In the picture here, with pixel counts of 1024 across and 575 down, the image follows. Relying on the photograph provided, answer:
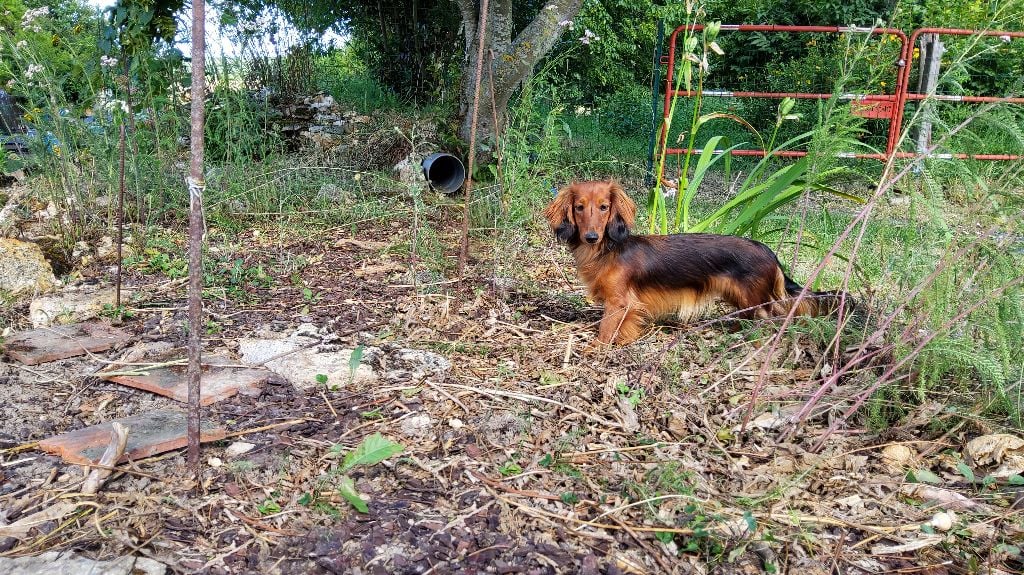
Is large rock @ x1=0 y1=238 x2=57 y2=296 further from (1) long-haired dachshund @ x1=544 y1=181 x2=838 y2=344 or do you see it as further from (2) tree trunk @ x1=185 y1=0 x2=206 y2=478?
(1) long-haired dachshund @ x1=544 y1=181 x2=838 y2=344

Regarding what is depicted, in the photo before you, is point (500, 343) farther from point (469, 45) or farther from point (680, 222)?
point (469, 45)

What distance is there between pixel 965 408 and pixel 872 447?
0.41 m

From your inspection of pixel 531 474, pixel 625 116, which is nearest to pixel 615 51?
pixel 625 116

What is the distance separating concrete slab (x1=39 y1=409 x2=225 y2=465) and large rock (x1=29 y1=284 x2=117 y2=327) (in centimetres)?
130

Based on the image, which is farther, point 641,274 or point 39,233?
point 39,233

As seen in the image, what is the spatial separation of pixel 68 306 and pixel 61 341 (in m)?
0.48

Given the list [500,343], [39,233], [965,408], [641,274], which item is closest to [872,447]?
[965,408]

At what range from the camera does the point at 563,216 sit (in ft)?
10.6

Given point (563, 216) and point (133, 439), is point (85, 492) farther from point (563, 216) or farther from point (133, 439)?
point (563, 216)

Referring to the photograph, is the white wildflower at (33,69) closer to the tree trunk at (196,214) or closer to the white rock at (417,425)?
the tree trunk at (196,214)

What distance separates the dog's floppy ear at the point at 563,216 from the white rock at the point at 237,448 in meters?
1.74

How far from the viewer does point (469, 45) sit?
6.15 metres

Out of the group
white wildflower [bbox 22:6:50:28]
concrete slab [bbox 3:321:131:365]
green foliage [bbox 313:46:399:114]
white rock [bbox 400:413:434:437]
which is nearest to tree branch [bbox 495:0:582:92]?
green foliage [bbox 313:46:399:114]

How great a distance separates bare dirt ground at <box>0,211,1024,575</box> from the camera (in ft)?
5.55
